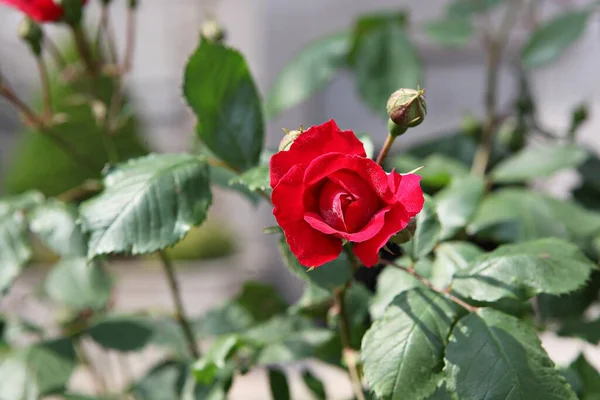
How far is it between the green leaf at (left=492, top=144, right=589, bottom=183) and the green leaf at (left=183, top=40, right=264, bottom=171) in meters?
0.29

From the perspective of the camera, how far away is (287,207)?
287 mm

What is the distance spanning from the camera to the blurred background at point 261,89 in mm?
1895

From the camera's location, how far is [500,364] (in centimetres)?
32

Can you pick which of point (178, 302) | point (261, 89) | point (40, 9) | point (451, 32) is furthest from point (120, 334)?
point (261, 89)

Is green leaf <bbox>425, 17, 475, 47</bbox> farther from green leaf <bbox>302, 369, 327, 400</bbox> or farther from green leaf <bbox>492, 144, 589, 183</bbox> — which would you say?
green leaf <bbox>302, 369, 327, 400</bbox>

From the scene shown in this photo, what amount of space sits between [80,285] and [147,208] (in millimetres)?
293

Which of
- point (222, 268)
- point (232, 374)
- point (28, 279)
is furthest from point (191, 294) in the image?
point (232, 374)

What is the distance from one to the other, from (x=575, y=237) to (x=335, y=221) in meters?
0.35

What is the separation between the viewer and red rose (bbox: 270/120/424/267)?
284 mm

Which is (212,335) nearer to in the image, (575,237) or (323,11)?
(575,237)

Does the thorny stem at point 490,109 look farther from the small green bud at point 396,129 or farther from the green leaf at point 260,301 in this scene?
the small green bud at point 396,129

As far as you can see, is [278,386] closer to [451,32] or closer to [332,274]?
[332,274]

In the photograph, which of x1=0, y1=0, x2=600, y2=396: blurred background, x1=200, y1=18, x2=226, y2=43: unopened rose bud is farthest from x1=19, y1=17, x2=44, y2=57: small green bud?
x1=0, y1=0, x2=600, y2=396: blurred background

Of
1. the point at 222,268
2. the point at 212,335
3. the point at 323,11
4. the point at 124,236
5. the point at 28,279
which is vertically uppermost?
the point at 124,236
